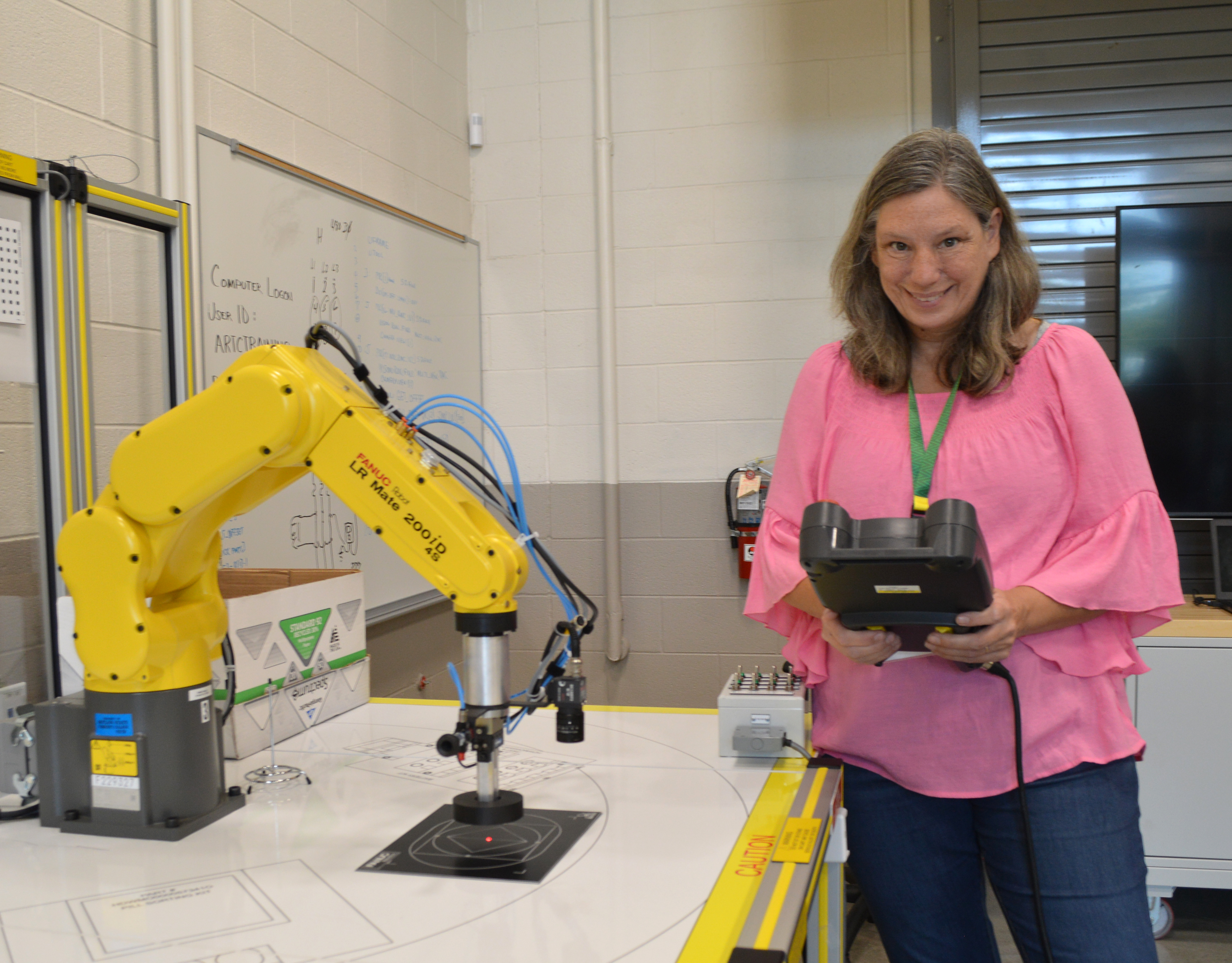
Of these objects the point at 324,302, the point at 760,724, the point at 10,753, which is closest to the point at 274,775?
the point at 10,753

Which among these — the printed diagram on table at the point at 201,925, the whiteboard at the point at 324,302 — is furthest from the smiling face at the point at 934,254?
the whiteboard at the point at 324,302

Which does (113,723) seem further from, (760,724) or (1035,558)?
(1035,558)

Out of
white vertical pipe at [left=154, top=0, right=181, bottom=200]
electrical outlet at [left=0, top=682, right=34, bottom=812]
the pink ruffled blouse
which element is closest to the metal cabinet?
the pink ruffled blouse

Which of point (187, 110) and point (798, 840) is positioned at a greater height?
point (187, 110)

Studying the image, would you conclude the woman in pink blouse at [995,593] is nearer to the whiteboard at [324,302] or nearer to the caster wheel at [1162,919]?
the whiteboard at [324,302]

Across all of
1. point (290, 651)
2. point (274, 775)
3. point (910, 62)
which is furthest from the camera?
point (910, 62)

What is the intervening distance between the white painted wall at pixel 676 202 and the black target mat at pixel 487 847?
230cm

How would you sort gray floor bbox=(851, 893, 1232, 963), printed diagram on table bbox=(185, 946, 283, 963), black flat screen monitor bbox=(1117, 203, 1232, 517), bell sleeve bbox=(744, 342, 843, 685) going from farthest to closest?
black flat screen monitor bbox=(1117, 203, 1232, 517) → gray floor bbox=(851, 893, 1232, 963) → bell sleeve bbox=(744, 342, 843, 685) → printed diagram on table bbox=(185, 946, 283, 963)

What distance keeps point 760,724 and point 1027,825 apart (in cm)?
36

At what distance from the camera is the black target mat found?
3.26 ft

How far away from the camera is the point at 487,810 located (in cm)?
103

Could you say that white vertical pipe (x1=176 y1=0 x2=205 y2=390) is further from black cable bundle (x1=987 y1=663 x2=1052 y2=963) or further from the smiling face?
black cable bundle (x1=987 y1=663 x2=1052 y2=963)

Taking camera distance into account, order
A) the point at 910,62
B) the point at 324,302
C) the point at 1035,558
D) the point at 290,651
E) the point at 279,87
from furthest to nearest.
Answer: the point at 910,62
the point at 324,302
the point at 279,87
the point at 290,651
the point at 1035,558

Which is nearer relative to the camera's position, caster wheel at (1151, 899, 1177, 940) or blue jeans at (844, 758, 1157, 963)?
blue jeans at (844, 758, 1157, 963)
